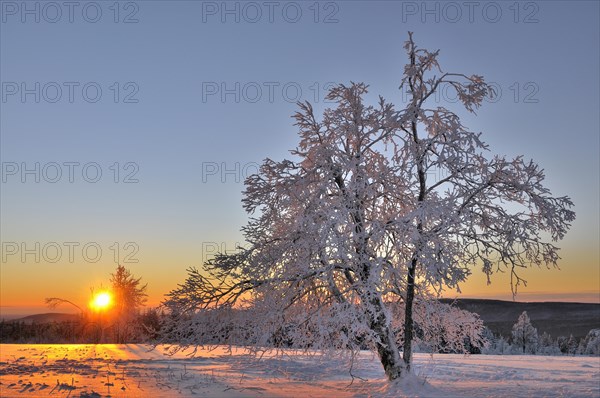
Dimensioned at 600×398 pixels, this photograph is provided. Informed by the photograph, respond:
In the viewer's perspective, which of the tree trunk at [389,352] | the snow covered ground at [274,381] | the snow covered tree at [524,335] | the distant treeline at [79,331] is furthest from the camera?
the snow covered tree at [524,335]

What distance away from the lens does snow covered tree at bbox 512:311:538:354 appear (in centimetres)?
5354

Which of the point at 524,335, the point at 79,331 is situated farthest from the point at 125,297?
the point at 524,335

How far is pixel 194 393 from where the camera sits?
13062mm

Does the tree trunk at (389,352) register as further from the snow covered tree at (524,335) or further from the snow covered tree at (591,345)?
the snow covered tree at (524,335)

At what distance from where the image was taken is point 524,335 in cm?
5469

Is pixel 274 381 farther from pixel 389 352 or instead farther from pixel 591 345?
pixel 591 345

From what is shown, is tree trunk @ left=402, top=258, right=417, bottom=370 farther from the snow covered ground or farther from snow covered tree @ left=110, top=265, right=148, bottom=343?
snow covered tree @ left=110, top=265, right=148, bottom=343

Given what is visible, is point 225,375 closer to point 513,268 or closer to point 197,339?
point 197,339

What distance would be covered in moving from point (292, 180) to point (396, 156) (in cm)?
308

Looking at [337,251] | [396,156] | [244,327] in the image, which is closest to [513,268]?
[396,156]

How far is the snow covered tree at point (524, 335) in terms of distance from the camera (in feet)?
176

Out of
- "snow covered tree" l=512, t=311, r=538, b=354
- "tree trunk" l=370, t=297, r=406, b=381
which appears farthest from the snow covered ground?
"snow covered tree" l=512, t=311, r=538, b=354

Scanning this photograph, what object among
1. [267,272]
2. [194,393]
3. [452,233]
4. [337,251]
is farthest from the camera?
[267,272]

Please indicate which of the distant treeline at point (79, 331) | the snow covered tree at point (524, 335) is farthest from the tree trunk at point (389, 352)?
the snow covered tree at point (524, 335)
